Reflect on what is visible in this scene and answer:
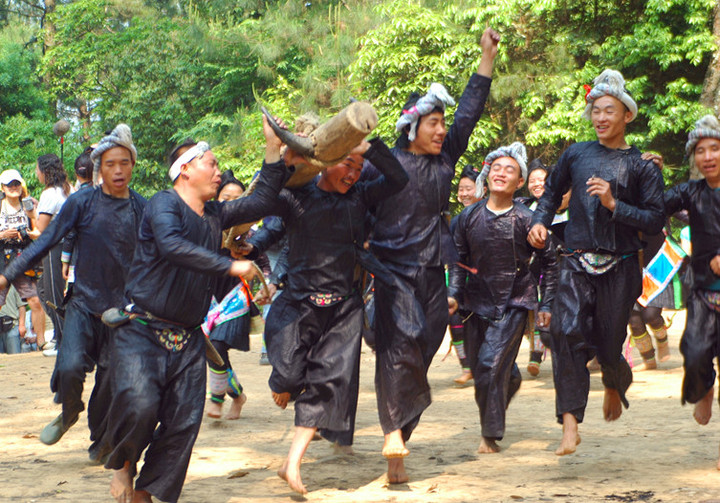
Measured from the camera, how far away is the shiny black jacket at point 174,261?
4727 millimetres

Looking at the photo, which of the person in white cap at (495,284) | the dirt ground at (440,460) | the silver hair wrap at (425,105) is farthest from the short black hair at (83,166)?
the silver hair wrap at (425,105)

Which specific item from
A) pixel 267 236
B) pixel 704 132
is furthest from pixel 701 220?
pixel 267 236

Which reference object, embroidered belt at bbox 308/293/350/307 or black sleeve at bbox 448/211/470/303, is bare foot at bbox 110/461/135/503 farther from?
black sleeve at bbox 448/211/470/303

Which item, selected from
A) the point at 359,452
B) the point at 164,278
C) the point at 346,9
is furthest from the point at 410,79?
the point at 164,278

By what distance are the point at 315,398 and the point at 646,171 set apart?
8.29 feet

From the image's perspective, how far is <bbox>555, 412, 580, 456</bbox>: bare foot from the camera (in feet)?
19.7

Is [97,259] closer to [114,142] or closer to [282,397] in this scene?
[114,142]

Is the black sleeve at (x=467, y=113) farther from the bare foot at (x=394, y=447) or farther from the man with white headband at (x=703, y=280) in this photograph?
the bare foot at (x=394, y=447)

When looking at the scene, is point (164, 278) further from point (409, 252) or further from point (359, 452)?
point (359, 452)

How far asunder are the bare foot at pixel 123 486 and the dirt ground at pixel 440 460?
450mm

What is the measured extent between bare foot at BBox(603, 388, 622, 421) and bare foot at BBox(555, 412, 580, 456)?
0.35 m

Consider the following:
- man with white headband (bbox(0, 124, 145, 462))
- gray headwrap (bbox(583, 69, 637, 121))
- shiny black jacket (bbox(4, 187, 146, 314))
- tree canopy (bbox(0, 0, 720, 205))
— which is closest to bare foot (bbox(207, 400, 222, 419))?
man with white headband (bbox(0, 124, 145, 462))

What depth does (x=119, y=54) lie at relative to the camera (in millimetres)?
31656

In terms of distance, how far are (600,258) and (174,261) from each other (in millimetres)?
2778
